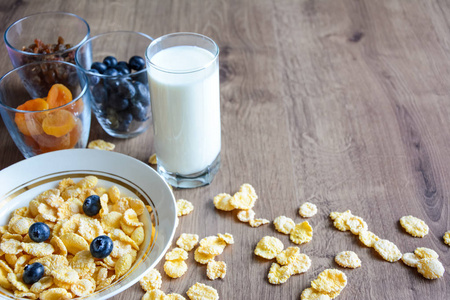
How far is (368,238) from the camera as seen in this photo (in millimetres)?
831

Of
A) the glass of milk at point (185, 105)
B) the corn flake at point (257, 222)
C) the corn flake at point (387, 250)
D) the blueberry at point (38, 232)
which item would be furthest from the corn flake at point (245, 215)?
the blueberry at point (38, 232)

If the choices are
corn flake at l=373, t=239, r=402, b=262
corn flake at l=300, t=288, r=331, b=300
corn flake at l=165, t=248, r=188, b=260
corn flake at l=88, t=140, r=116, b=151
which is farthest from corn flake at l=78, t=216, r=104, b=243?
corn flake at l=373, t=239, r=402, b=262

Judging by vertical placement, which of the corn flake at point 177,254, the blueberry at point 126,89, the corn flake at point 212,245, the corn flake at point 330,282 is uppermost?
the blueberry at point 126,89

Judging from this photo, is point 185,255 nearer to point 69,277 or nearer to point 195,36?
point 69,277

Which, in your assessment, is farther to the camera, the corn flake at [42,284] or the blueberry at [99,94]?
the blueberry at [99,94]

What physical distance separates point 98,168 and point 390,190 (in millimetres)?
532

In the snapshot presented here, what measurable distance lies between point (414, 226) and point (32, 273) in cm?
61

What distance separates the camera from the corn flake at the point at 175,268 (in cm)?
78

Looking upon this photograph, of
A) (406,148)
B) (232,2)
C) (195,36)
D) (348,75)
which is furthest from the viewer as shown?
(232,2)

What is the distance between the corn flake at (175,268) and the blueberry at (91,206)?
0.48 ft

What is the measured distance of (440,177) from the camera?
94 cm

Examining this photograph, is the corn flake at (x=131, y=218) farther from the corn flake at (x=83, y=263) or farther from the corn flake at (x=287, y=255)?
the corn flake at (x=287, y=255)

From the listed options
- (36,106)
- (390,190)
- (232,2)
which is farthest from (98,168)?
(232,2)

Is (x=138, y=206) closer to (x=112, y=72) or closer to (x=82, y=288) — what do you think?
(x=82, y=288)
